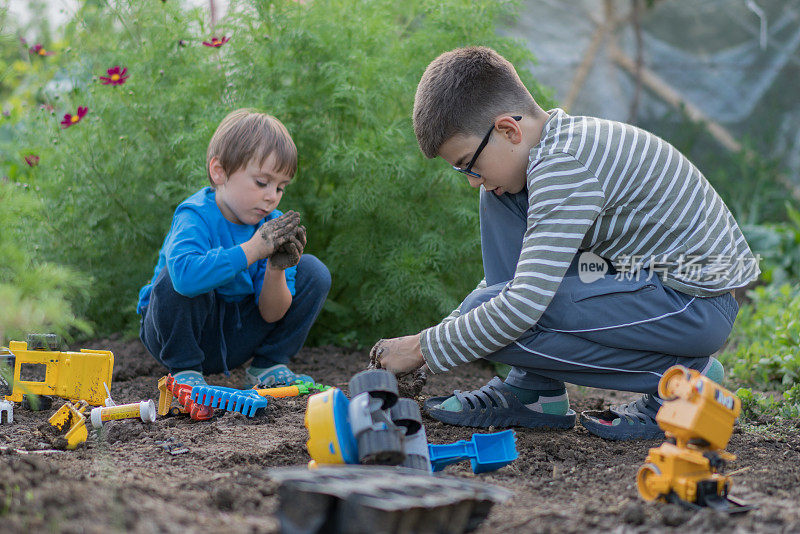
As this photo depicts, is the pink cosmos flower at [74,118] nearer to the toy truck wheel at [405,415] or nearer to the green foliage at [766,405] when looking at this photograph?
the toy truck wheel at [405,415]

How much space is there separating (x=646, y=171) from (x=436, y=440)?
112cm

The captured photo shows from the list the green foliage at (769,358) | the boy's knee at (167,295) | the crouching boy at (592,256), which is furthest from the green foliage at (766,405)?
→ the boy's knee at (167,295)

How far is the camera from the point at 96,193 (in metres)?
3.57

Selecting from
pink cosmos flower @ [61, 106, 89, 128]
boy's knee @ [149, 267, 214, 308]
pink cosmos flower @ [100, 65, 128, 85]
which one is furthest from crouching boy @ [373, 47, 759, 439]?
pink cosmos flower @ [61, 106, 89, 128]

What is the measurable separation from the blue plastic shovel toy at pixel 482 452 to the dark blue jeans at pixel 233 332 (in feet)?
4.11

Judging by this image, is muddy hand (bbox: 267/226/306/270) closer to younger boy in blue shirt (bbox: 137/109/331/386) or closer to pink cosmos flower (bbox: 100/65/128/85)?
younger boy in blue shirt (bbox: 137/109/331/386)

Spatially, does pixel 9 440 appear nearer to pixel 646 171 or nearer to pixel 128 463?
pixel 128 463

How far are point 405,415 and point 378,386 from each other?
0.32 feet

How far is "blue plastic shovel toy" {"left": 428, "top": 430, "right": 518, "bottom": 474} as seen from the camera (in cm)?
193

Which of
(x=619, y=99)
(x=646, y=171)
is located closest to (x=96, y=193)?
(x=646, y=171)

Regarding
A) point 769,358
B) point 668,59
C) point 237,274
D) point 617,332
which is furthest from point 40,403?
point 668,59

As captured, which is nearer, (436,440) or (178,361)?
(436,440)

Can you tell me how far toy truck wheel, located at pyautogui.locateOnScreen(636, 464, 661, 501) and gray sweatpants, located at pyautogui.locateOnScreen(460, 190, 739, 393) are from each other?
76 cm

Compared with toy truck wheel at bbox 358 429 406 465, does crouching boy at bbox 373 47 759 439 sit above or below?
above
